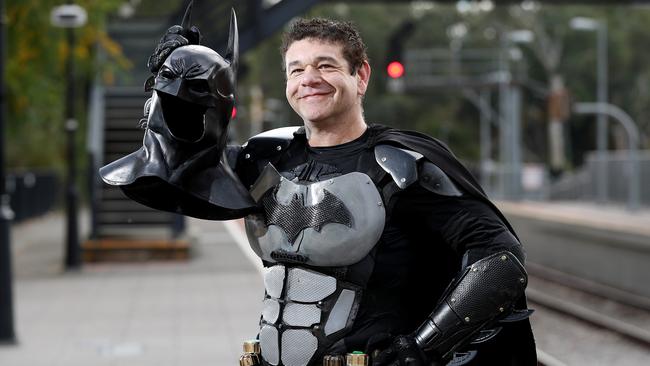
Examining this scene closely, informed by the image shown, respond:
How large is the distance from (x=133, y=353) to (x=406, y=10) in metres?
81.2

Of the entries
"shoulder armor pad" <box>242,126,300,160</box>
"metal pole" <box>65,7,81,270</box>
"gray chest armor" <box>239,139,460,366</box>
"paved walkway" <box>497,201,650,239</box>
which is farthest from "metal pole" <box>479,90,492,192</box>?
"gray chest armor" <box>239,139,460,366</box>

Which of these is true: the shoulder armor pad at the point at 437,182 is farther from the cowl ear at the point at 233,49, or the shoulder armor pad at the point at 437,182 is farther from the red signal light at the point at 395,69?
the red signal light at the point at 395,69

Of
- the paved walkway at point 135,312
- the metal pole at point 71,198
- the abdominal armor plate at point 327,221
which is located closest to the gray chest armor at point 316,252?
the abdominal armor plate at point 327,221

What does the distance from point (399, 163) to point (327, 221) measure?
0.80ft

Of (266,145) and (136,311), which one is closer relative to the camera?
(266,145)

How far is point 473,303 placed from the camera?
304cm

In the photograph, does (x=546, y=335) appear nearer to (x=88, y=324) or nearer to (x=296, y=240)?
(x=88, y=324)

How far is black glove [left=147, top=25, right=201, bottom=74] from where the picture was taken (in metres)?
3.13

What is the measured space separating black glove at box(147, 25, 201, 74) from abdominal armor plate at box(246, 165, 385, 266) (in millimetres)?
459

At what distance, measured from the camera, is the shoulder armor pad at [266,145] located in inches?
133

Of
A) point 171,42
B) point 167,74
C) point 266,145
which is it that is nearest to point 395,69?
point 266,145

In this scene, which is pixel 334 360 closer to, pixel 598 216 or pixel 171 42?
pixel 171 42

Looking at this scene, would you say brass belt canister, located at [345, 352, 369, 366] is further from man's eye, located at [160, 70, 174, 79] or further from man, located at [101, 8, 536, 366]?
man's eye, located at [160, 70, 174, 79]

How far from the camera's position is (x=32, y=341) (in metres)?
10.6
